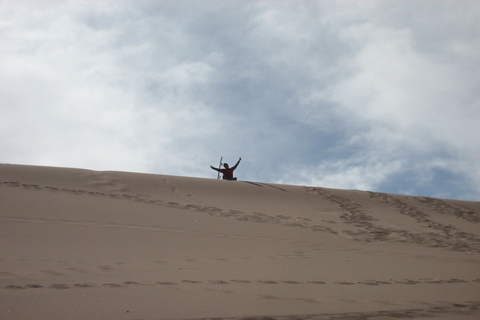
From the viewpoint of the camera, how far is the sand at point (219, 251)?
379 centimetres

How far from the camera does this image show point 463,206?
12.6 meters

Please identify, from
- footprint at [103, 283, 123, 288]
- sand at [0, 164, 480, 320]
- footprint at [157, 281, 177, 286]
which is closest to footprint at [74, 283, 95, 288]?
sand at [0, 164, 480, 320]

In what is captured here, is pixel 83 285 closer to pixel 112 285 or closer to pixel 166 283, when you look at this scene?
pixel 112 285

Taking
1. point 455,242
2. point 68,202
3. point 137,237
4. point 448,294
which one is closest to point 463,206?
point 455,242

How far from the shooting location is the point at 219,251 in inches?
242

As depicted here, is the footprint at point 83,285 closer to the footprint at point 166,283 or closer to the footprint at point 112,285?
the footprint at point 112,285

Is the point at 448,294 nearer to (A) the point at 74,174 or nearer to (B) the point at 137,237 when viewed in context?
(B) the point at 137,237

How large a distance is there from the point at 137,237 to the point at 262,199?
494cm

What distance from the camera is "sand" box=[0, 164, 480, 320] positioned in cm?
379

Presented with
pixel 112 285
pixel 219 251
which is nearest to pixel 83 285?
pixel 112 285

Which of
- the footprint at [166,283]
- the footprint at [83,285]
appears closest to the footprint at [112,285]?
the footprint at [83,285]

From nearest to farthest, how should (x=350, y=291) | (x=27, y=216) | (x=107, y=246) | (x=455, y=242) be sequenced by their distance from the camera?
(x=350, y=291) < (x=107, y=246) < (x=27, y=216) < (x=455, y=242)

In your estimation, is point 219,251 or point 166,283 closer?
point 166,283

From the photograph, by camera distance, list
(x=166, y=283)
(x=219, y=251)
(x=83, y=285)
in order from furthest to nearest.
Answer: (x=219, y=251) < (x=166, y=283) < (x=83, y=285)
